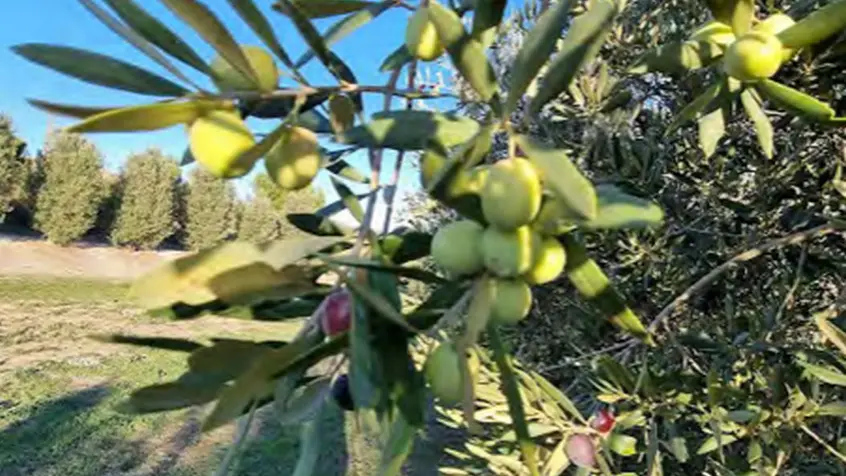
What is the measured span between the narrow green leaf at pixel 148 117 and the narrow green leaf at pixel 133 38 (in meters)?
0.02

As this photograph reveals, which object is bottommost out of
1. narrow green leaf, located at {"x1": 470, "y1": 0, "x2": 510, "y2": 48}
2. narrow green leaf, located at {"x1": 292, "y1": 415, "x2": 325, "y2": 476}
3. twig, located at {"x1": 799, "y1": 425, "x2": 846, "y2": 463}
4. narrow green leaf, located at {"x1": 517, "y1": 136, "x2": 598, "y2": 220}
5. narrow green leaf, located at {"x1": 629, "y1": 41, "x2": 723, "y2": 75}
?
twig, located at {"x1": 799, "y1": 425, "x2": 846, "y2": 463}

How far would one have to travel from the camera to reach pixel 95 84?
39 cm

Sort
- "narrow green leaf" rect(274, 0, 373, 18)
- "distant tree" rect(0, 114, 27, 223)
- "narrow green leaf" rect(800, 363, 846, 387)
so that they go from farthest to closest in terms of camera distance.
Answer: "distant tree" rect(0, 114, 27, 223) < "narrow green leaf" rect(800, 363, 846, 387) < "narrow green leaf" rect(274, 0, 373, 18)

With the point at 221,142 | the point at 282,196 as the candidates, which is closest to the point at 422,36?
the point at 221,142

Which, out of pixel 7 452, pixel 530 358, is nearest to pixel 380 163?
pixel 530 358

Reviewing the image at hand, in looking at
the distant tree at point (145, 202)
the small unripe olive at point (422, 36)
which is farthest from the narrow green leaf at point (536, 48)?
the distant tree at point (145, 202)

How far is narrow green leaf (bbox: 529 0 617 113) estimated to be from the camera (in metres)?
0.35

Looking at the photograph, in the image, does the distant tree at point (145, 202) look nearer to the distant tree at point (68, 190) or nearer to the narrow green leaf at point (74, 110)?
the distant tree at point (68, 190)

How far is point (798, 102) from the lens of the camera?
52cm

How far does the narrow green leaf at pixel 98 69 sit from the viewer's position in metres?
0.38

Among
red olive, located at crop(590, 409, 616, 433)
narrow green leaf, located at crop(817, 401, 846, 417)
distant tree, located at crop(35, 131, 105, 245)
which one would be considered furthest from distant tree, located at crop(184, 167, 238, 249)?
narrow green leaf, located at crop(817, 401, 846, 417)

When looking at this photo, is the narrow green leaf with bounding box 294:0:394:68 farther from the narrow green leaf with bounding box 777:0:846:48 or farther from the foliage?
the narrow green leaf with bounding box 777:0:846:48

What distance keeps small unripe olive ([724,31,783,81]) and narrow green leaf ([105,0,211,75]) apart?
0.34m

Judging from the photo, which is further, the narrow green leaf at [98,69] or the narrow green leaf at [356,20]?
the narrow green leaf at [356,20]
